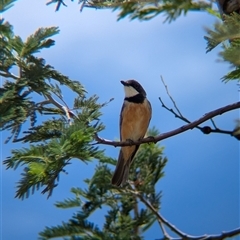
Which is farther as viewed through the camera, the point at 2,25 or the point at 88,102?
the point at 88,102

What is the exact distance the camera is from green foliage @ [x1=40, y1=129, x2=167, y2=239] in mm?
2404

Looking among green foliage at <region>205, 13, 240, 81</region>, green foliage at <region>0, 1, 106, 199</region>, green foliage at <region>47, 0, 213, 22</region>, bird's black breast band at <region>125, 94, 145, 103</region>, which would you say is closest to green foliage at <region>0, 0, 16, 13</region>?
green foliage at <region>0, 1, 106, 199</region>

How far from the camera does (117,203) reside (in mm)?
2680

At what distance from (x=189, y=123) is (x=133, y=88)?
5.27 ft

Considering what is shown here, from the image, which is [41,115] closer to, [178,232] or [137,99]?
[178,232]

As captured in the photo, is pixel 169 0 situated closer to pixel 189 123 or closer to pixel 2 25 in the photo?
pixel 189 123

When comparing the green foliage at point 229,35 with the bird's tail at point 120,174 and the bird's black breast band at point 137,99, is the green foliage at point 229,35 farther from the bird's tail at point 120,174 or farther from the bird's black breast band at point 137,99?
the bird's black breast band at point 137,99

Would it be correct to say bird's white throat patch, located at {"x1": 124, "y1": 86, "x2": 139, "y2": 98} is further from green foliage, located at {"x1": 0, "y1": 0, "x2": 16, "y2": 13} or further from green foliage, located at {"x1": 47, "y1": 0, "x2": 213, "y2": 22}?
green foliage, located at {"x1": 0, "y1": 0, "x2": 16, "y2": 13}

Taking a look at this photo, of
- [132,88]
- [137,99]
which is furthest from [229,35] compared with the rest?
[132,88]

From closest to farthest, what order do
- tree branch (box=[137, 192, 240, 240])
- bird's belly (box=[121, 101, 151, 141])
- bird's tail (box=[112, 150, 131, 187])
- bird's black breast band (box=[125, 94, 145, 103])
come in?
tree branch (box=[137, 192, 240, 240]), bird's tail (box=[112, 150, 131, 187]), bird's belly (box=[121, 101, 151, 141]), bird's black breast band (box=[125, 94, 145, 103])

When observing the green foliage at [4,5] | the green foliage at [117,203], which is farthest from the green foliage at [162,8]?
the green foliage at [4,5]

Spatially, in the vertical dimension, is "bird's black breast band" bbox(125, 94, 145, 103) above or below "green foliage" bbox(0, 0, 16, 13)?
above

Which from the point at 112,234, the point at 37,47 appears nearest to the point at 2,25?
the point at 37,47

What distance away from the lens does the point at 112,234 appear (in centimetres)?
246
